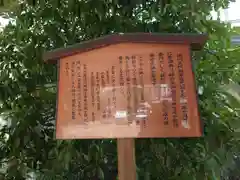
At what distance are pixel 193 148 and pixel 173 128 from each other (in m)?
0.32

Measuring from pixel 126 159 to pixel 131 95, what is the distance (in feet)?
0.82

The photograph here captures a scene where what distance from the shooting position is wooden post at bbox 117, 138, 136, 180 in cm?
118

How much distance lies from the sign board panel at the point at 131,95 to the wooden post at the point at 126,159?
53 mm

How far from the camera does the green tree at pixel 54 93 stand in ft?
4.44

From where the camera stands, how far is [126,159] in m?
1.19

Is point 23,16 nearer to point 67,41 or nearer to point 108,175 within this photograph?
point 67,41

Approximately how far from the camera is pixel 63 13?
1.52m

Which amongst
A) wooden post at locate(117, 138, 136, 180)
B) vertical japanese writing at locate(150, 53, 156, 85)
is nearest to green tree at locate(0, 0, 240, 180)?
wooden post at locate(117, 138, 136, 180)

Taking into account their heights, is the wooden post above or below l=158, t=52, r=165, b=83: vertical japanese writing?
below

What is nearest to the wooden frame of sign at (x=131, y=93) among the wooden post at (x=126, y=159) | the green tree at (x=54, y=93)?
the wooden post at (x=126, y=159)

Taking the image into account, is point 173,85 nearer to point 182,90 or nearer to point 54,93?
point 182,90

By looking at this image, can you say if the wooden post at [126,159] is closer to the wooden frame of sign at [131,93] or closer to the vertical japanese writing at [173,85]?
the wooden frame of sign at [131,93]

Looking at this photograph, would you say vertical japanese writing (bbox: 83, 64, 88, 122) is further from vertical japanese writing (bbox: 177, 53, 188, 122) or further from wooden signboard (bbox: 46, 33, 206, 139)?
vertical japanese writing (bbox: 177, 53, 188, 122)

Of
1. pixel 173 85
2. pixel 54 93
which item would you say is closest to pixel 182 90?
pixel 173 85
